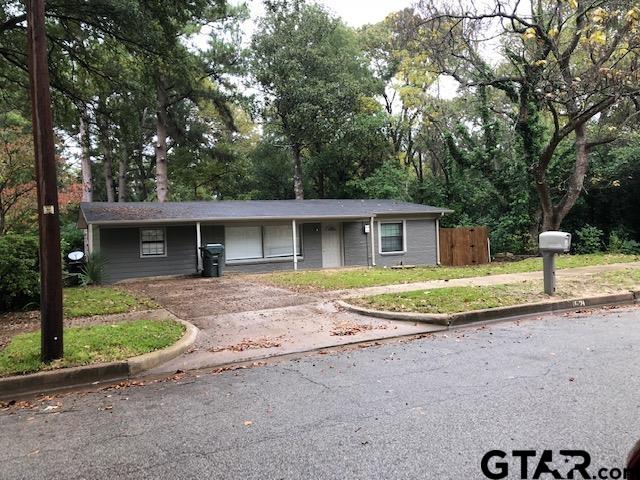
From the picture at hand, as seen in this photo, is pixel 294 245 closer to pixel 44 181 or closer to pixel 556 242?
pixel 556 242

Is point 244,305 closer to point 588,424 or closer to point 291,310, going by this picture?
point 291,310

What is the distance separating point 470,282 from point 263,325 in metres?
6.17

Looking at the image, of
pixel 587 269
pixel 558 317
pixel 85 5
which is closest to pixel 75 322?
pixel 85 5

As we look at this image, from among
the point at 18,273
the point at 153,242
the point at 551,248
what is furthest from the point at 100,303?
the point at 551,248

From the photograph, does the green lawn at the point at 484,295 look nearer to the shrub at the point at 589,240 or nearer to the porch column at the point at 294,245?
the porch column at the point at 294,245

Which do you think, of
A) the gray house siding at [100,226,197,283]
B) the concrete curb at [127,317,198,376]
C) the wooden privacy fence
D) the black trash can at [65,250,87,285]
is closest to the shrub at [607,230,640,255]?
the wooden privacy fence

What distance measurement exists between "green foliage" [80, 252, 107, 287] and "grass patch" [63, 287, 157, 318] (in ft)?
10.1

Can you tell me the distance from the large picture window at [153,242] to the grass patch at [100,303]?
5.10 m

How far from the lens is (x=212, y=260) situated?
1745 centimetres

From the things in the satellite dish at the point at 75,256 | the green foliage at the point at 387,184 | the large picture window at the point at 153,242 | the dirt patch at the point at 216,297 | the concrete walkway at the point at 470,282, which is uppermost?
the green foliage at the point at 387,184

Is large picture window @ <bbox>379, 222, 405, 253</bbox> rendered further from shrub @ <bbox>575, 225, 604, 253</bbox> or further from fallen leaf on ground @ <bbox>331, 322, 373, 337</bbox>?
fallen leaf on ground @ <bbox>331, 322, 373, 337</bbox>

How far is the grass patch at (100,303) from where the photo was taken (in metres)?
9.56

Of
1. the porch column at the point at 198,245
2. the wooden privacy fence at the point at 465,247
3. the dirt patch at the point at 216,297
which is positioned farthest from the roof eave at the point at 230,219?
the dirt patch at the point at 216,297

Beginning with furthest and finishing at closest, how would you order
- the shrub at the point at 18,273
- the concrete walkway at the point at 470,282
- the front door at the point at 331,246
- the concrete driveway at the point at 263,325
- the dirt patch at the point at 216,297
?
the front door at the point at 331,246 → the concrete walkway at the point at 470,282 → the dirt patch at the point at 216,297 → the shrub at the point at 18,273 → the concrete driveway at the point at 263,325
